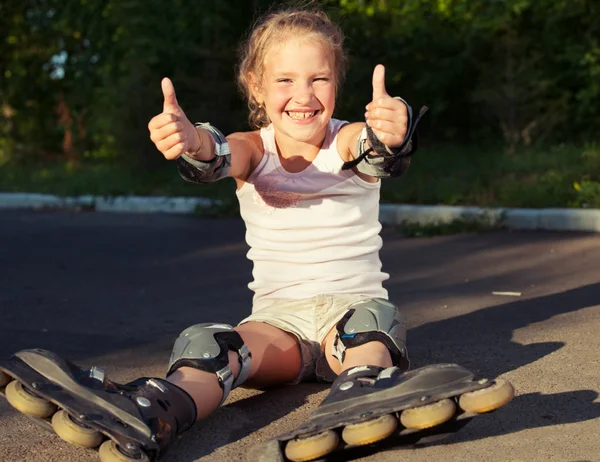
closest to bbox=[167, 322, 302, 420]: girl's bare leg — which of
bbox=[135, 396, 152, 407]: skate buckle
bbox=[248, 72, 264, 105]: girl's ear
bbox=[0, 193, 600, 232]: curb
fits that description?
bbox=[135, 396, 152, 407]: skate buckle

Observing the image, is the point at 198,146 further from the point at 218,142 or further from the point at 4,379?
the point at 4,379

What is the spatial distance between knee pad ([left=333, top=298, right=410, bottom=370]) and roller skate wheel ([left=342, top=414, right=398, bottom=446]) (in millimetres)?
580

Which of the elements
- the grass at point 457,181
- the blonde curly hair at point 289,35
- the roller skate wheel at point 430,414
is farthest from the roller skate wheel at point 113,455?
the grass at point 457,181

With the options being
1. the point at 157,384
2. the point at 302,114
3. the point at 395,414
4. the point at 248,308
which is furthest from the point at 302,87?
the point at 248,308

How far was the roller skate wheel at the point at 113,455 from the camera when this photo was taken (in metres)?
2.51

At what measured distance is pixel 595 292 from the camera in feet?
17.0

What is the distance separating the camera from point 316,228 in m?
3.44

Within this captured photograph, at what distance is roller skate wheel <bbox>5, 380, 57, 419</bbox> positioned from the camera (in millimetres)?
2592

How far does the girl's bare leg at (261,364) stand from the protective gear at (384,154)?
572 mm

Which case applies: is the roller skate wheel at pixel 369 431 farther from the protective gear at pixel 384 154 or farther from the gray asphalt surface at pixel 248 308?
the protective gear at pixel 384 154

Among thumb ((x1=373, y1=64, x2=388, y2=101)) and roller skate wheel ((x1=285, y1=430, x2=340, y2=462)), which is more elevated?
thumb ((x1=373, y1=64, x2=388, y2=101))

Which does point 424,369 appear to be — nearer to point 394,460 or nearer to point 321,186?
point 394,460

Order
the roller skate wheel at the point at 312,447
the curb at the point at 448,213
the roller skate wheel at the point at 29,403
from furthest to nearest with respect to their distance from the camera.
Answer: the curb at the point at 448,213 < the roller skate wheel at the point at 29,403 < the roller skate wheel at the point at 312,447

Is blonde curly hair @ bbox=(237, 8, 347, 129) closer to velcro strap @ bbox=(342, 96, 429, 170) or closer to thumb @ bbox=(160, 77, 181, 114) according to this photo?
velcro strap @ bbox=(342, 96, 429, 170)
